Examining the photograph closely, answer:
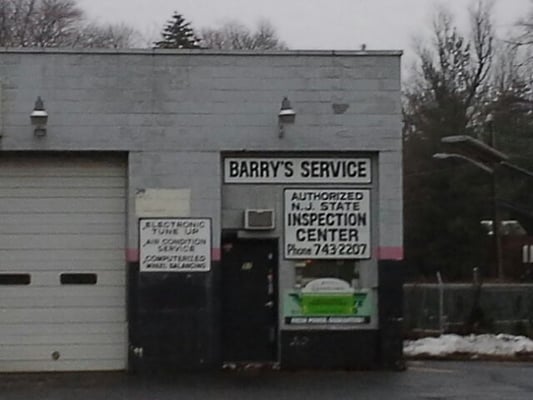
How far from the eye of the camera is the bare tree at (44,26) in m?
71.2

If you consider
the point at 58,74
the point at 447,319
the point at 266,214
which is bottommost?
the point at 447,319

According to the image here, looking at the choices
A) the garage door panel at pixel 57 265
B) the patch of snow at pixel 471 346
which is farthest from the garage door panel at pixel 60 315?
the patch of snow at pixel 471 346

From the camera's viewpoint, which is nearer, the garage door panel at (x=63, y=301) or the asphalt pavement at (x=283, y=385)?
the asphalt pavement at (x=283, y=385)

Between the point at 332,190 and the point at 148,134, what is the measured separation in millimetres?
2885

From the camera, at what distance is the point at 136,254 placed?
66.4 ft

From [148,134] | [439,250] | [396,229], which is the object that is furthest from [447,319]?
[439,250]

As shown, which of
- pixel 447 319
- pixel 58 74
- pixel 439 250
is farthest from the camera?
pixel 439 250

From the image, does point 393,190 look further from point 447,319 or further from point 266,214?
point 447,319

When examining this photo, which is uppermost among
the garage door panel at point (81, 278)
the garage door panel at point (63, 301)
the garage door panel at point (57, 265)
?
the garage door panel at point (57, 265)

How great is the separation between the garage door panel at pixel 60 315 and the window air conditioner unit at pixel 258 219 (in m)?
2.29

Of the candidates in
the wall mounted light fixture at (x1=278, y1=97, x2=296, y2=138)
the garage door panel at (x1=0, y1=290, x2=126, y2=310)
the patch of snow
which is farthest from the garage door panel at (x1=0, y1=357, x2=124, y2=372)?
the patch of snow

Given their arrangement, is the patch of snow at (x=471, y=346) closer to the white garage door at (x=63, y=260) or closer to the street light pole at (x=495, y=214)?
the white garage door at (x=63, y=260)

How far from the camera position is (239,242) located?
20750mm

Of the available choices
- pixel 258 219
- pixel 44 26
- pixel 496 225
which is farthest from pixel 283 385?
pixel 44 26
